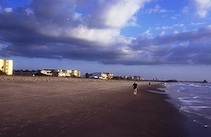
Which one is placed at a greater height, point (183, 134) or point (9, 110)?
point (9, 110)

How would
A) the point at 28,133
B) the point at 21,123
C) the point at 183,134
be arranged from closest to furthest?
the point at 28,133 < the point at 21,123 < the point at 183,134

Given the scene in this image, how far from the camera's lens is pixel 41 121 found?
11336mm

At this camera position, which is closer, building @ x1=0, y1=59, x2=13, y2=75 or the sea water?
the sea water

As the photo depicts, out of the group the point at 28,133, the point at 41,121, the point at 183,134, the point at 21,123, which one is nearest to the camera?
the point at 28,133

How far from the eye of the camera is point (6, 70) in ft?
302

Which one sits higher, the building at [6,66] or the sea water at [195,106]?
the building at [6,66]

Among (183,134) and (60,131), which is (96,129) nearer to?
(60,131)

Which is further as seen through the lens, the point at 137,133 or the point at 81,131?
the point at 137,133

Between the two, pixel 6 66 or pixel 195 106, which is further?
pixel 6 66

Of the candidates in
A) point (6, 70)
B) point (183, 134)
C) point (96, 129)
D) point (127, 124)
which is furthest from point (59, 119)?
point (6, 70)

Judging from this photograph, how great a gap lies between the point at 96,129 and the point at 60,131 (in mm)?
1609

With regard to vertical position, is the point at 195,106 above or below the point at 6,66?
below

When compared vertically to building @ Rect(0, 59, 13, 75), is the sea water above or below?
below

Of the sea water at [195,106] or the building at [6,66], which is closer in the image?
the sea water at [195,106]
